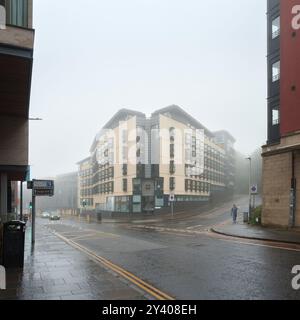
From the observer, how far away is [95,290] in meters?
8.66

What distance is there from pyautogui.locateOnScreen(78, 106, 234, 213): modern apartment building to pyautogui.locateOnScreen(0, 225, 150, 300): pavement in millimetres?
48194

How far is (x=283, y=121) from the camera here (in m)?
25.8

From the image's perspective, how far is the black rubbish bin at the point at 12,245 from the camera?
1180cm

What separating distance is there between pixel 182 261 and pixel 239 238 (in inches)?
355

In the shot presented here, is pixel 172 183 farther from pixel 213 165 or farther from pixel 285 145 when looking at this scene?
pixel 285 145

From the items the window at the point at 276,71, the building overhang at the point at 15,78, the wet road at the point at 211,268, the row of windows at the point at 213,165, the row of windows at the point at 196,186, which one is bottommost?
the wet road at the point at 211,268

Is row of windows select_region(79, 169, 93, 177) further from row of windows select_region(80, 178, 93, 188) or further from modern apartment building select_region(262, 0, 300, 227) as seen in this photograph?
modern apartment building select_region(262, 0, 300, 227)

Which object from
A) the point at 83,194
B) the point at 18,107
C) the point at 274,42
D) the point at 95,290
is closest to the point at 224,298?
the point at 95,290

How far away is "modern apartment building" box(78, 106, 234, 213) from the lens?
64125 millimetres

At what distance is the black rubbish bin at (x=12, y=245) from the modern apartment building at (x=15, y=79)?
158 inches

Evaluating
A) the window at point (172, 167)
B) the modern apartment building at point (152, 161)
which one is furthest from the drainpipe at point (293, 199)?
the window at point (172, 167)

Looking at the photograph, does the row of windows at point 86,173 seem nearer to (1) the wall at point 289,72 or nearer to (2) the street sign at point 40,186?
(1) the wall at point 289,72

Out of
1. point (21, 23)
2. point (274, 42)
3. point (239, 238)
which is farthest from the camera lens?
point (274, 42)

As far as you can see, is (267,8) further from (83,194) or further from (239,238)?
(83,194)
